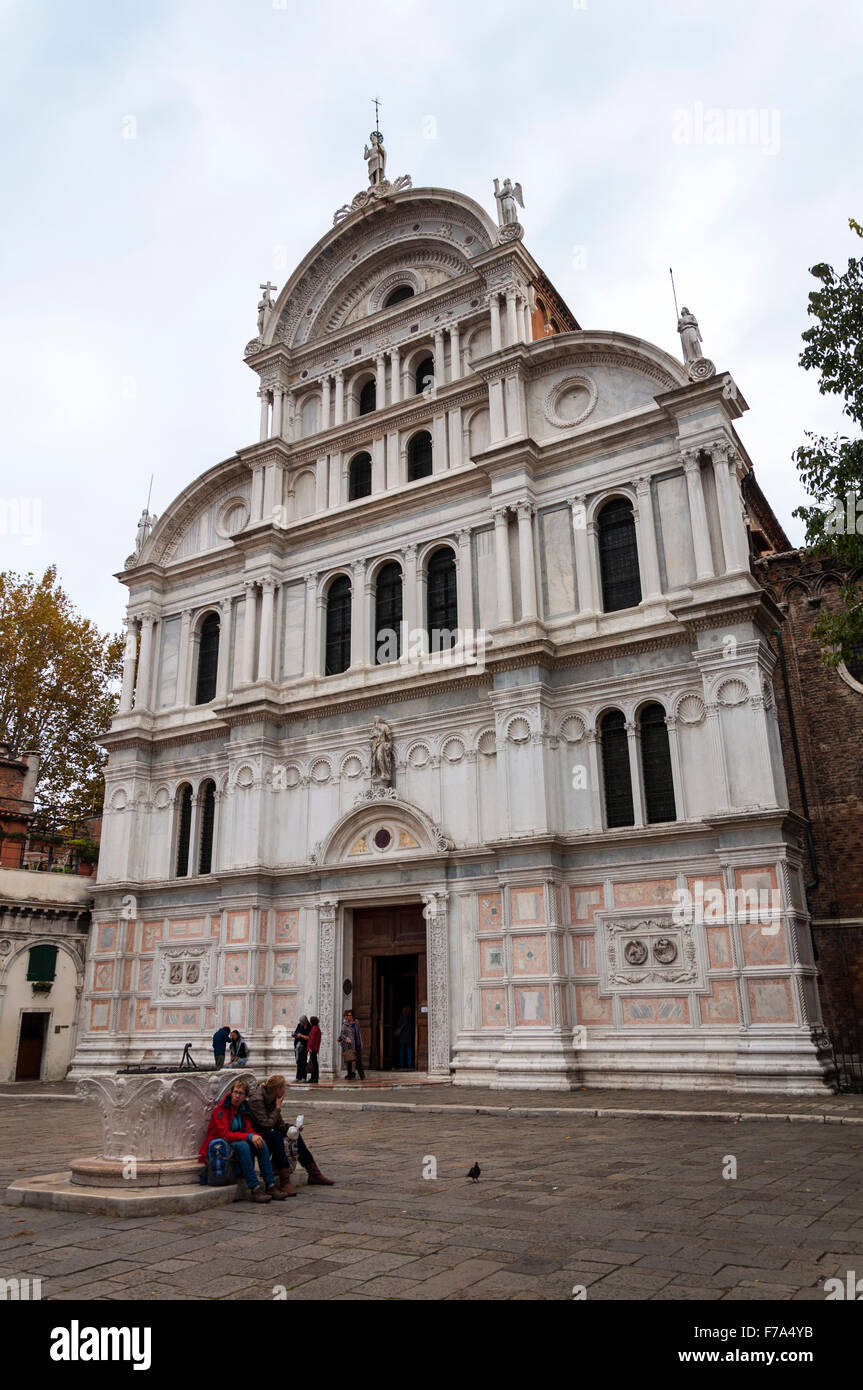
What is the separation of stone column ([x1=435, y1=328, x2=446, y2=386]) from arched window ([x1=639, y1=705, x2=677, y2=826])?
35.4ft

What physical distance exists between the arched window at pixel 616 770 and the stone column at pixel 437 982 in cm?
405

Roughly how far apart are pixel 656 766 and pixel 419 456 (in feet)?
35.4

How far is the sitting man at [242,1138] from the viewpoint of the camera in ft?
28.6

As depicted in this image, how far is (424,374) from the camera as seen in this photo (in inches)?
1063

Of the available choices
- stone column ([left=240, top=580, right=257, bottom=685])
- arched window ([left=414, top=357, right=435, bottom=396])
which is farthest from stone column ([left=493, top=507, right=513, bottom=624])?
stone column ([left=240, top=580, right=257, bottom=685])

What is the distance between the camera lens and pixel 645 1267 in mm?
6098

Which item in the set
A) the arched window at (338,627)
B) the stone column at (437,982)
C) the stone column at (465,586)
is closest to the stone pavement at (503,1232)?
the stone column at (437,982)

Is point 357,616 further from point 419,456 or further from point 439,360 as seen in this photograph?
point 439,360

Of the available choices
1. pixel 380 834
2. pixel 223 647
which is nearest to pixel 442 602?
pixel 380 834

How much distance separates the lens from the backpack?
8.82m

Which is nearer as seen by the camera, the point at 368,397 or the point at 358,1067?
the point at 358,1067
